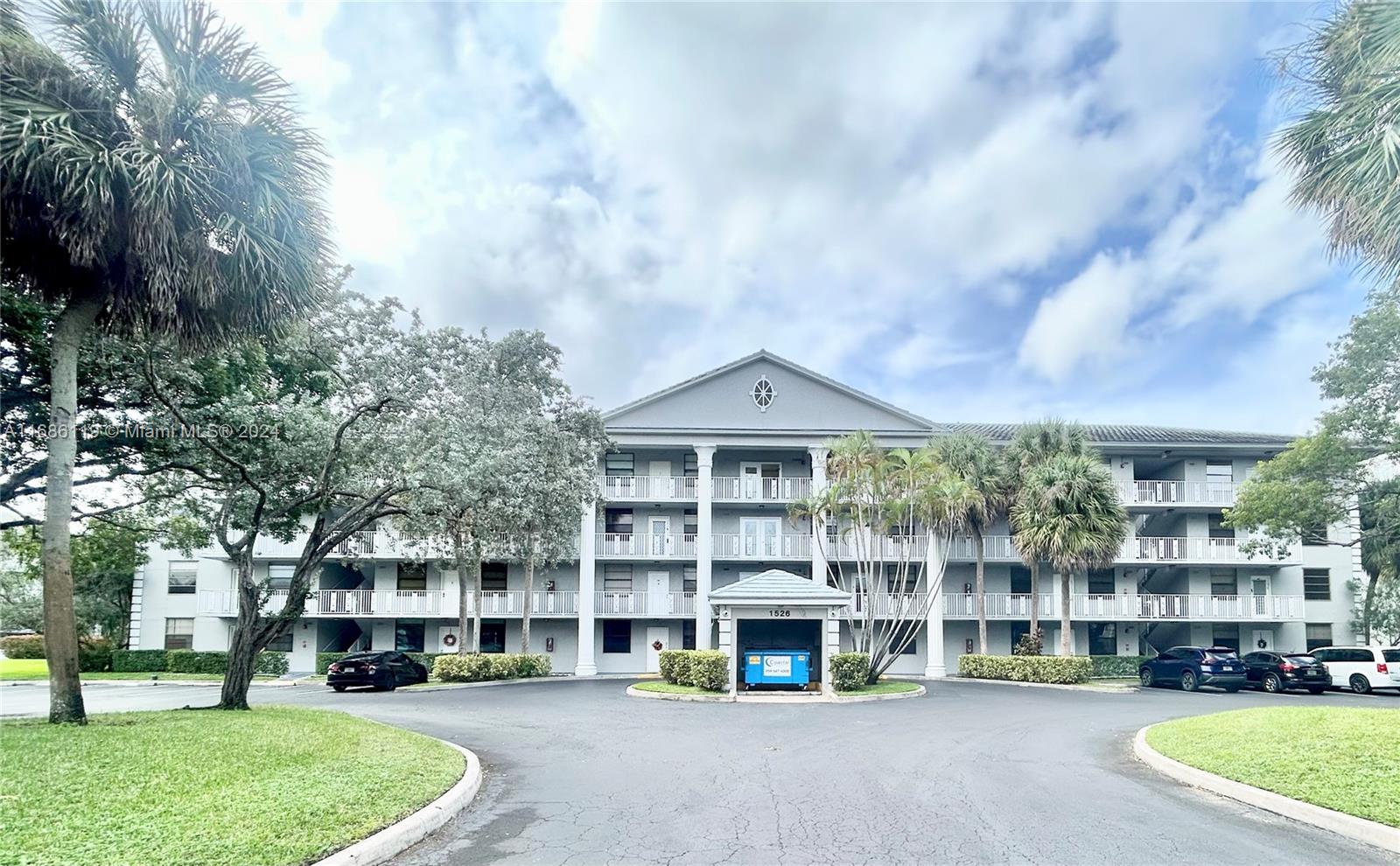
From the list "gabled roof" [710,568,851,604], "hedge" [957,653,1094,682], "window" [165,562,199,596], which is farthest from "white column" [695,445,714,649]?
"window" [165,562,199,596]

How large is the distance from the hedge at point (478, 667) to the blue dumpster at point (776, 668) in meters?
9.32

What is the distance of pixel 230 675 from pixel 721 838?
1049 centimetres

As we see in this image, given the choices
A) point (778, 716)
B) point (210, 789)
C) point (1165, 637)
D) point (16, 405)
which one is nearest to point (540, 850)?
point (210, 789)

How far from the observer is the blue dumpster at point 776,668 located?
23656mm

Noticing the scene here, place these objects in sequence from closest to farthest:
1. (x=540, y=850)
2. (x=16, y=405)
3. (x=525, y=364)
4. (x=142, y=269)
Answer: (x=540, y=850) < (x=142, y=269) < (x=16, y=405) < (x=525, y=364)

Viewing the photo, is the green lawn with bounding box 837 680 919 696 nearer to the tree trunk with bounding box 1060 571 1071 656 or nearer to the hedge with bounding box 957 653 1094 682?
the hedge with bounding box 957 653 1094 682

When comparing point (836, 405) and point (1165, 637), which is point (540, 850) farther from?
point (1165, 637)

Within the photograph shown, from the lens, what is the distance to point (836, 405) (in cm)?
3319

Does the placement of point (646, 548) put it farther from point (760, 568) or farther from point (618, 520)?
point (760, 568)

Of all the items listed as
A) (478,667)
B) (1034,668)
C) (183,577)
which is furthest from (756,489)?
(183,577)

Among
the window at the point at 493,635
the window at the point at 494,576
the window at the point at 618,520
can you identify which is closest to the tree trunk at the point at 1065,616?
the window at the point at 618,520

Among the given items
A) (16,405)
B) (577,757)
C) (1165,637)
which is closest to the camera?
(577,757)

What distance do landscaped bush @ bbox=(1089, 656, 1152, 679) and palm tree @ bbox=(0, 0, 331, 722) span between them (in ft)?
95.3

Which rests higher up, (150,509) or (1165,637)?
(150,509)
